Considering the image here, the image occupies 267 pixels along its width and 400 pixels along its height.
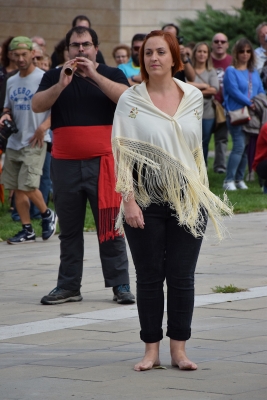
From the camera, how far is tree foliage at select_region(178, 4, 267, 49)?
28000 mm

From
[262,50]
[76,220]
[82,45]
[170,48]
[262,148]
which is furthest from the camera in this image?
[262,50]

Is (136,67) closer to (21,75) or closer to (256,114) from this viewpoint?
(256,114)

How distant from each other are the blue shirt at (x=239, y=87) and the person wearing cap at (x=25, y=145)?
14.9ft

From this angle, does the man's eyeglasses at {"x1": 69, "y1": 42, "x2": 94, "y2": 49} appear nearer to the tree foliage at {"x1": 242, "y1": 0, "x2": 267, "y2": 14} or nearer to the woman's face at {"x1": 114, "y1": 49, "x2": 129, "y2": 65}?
the woman's face at {"x1": 114, "y1": 49, "x2": 129, "y2": 65}

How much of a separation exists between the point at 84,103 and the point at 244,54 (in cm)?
785

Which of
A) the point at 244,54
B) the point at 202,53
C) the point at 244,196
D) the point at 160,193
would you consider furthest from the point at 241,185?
the point at 160,193

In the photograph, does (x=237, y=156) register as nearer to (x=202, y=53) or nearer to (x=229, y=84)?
(x=229, y=84)

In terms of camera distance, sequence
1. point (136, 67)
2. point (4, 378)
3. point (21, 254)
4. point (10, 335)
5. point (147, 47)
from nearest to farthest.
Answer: point (4, 378), point (147, 47), point (10, 335), point (21, 254), point (136, 67)

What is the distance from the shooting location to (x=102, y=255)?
7363mm

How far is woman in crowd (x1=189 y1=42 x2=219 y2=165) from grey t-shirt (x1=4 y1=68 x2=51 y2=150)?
4546 mm

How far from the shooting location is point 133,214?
5.21 m

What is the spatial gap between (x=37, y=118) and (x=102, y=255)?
12.9ft

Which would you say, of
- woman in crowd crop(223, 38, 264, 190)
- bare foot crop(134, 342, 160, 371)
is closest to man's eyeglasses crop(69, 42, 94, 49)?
bare foot crop(134, 342, 160, 371)

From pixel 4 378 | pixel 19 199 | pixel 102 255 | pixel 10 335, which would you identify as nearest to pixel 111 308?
pixel 102 255
